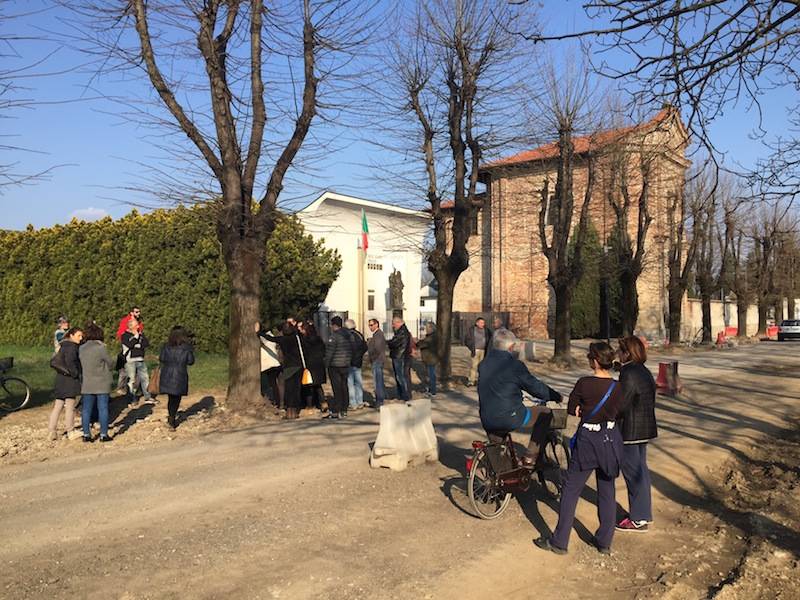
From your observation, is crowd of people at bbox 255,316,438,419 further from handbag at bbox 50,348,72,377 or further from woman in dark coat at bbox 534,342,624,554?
woman in dark coat at bbox 534,342,624,554

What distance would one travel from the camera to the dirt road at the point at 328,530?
4.80m

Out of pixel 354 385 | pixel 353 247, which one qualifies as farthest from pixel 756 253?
pixel 354 385

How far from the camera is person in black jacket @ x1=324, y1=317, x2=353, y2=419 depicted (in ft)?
39.0

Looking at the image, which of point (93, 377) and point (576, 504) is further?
point (93, 377)

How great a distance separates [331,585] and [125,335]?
937 cm

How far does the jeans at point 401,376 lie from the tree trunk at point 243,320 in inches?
112

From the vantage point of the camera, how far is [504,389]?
6.20 meters

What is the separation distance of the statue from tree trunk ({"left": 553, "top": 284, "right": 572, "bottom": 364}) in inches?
388

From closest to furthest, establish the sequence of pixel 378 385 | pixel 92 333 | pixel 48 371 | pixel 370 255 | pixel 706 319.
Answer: pixel 92 333, pixel 378 385, pixel 48 371, pixel 370 255, pixel 706 319

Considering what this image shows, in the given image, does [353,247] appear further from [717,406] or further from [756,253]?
[756,253]

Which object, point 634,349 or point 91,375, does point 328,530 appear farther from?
point 91,375

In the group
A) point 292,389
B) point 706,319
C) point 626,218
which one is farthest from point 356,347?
point 706,319

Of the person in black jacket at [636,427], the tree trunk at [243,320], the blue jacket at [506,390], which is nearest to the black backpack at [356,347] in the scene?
the tree trunk at [243,320]

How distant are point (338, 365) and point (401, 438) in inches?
157
